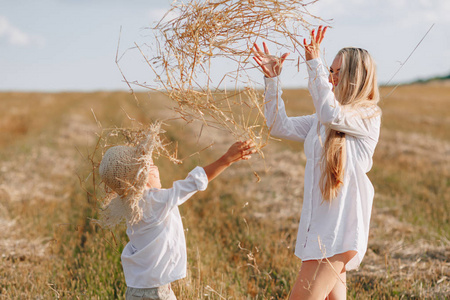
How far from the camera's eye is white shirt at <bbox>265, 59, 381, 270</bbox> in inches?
98.6

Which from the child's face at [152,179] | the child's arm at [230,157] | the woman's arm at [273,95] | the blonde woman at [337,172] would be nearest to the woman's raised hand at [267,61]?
the woman's arm at [273,95]

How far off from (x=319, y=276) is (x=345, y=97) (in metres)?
1.07

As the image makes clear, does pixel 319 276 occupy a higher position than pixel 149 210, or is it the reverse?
pixel 149 210

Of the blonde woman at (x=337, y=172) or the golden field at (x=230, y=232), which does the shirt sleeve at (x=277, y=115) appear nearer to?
the blonde woman at (x=337, y=172)

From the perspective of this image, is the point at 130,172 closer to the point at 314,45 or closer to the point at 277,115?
the point at 277,115

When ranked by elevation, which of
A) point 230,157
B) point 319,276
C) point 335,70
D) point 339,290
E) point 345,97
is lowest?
point 339,290

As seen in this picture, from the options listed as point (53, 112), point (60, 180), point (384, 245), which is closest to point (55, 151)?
point (60, 180)

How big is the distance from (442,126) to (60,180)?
13613 millimetres

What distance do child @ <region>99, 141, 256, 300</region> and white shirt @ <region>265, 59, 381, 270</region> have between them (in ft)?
1.47

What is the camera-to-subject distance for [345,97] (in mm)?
2686

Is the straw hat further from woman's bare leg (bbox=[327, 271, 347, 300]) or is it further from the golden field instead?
woman's bare leg (bbox=[327, 271, 347, 300])

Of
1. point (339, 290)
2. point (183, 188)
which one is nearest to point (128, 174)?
point (183, 188)

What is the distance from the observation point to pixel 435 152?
10.8 meters

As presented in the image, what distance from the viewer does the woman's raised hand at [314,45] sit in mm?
2625
